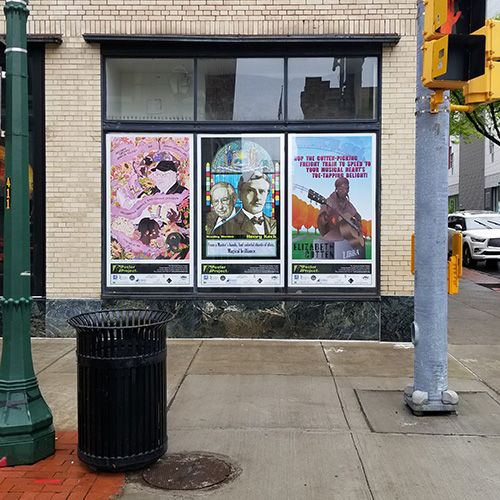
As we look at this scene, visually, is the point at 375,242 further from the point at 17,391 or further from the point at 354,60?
the point at 17,391

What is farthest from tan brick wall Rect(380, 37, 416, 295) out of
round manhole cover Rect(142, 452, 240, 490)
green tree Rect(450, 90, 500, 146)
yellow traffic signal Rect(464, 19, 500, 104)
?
green tree Rect(450, 90, 500, 146)

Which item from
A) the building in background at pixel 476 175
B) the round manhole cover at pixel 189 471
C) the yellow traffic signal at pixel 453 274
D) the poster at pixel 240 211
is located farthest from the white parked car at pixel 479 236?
the round manhole cover at pixel 189 471

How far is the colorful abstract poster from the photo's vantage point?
892cm

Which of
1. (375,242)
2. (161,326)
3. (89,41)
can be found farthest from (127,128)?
(161,326)

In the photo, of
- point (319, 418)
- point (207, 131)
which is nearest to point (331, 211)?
point (207, 131)

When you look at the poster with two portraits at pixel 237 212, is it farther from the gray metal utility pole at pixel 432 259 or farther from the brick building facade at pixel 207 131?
the gray metal utility pole at pixel 432 259

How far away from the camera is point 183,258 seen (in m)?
8.96

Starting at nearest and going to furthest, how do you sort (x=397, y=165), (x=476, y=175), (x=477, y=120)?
1. (x=397, y=165)
2. (x=477, y=120)
3. (x=476, y=175)

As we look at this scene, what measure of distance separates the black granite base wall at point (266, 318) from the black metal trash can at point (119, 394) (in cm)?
444

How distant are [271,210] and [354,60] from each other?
246 centimetres

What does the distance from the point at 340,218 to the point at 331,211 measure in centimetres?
16

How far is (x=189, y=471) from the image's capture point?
450cm

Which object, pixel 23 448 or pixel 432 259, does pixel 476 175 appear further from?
pixel 23 448

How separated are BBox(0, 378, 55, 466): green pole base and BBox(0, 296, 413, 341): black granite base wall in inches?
163
